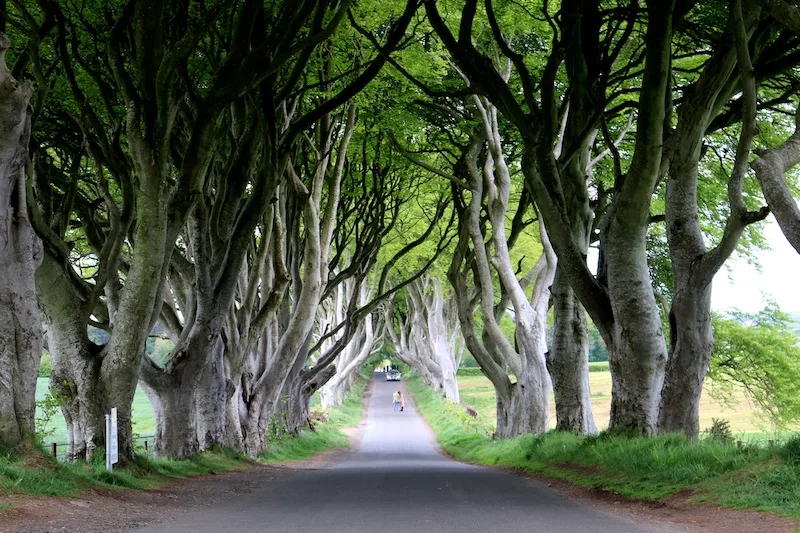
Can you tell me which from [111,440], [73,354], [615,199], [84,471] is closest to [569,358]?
[615,199]

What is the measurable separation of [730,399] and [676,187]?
834 inches

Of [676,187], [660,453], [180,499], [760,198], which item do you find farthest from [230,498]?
[760,198]

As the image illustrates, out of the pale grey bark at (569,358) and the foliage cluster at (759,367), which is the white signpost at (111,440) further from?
the foliage cluster at (759,367)

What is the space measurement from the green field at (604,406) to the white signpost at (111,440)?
56.6 ft

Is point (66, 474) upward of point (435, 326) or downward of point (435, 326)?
downward

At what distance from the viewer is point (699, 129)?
37.4 ft

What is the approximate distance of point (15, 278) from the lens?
9469 millimetres

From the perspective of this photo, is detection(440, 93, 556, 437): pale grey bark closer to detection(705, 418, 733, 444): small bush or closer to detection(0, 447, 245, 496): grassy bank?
detection(705, 418, 733, 444): small bush

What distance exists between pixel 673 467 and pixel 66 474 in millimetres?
6703

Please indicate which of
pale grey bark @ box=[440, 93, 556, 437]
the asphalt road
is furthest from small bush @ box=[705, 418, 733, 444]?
pale grey bark @ box=[440, 93, 556, 437]

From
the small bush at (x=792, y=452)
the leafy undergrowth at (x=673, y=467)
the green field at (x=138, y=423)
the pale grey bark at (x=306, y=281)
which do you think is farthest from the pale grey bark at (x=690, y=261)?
the green field at (x=138, y=423)

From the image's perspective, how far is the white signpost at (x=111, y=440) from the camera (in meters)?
10.8

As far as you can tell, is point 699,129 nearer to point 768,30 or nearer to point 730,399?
point 768,30

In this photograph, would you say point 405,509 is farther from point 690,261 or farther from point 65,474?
point 690,261
